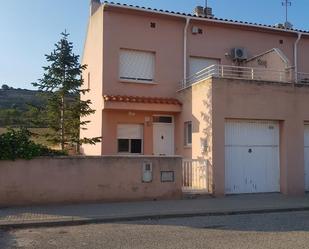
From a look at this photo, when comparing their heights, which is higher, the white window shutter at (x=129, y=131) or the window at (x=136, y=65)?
the window at (x=136, y=65)

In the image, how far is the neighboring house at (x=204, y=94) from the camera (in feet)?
51.3

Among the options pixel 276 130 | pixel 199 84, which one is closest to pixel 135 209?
pixel 199 84

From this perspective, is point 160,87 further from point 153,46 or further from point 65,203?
point 65,203

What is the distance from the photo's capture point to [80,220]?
10.4 meters

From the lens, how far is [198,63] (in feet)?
62.7

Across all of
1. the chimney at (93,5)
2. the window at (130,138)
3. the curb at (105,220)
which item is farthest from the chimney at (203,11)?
the curb at (105,220)

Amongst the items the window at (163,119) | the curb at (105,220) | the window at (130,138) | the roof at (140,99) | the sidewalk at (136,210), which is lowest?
the curb at (105,220)

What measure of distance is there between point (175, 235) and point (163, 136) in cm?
955

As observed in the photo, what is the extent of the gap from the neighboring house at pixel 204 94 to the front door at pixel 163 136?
42 mm

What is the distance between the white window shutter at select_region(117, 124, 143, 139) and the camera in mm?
17656

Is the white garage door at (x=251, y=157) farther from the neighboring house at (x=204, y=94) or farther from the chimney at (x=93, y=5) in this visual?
the chimney at (x=93, y=5)

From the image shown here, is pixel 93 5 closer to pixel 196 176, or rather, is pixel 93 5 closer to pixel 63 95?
pixel 63 95

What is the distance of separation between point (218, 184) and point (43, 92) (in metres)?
7.24

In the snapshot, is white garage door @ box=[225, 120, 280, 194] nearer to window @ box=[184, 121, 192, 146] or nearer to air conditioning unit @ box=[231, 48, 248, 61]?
window @ box=[184, 121, 192, 146]
